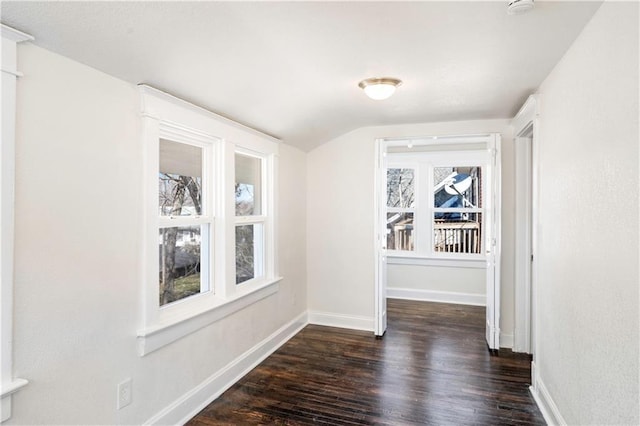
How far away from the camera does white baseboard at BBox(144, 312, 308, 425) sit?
2.37m

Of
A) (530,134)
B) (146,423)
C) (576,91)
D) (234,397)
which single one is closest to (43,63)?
(146,423)

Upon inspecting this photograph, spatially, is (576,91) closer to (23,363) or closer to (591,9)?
(591,9)

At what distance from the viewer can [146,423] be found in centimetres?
218

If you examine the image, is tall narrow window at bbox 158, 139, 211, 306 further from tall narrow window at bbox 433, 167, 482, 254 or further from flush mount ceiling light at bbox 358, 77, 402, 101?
tall narrow window at bbox 433, 167, 482, 254

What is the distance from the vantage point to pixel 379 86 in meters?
2.59

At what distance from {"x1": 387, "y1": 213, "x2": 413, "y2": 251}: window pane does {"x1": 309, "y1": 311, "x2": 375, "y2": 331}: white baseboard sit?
203 centimetres

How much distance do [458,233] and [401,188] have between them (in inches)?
44.7

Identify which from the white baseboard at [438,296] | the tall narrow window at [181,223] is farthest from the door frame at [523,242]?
the tall narrow window at [181,223]

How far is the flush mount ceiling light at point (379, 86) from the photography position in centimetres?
259

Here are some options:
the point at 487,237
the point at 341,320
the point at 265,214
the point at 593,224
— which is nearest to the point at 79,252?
the point at 265,214

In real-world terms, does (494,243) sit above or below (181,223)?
below

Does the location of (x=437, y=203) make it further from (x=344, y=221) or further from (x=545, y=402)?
(x=545, y=402)

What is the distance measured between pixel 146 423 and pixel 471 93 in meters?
3.23

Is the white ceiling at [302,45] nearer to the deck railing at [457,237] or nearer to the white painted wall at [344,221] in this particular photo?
the white painted wall at [344,221]
